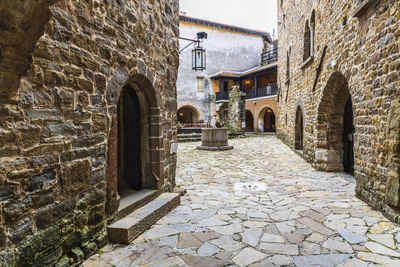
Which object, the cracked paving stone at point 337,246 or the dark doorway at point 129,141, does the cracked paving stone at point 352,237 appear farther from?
the dark doorway at point 129,141

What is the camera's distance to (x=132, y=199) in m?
3.63

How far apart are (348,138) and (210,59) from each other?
21980mm

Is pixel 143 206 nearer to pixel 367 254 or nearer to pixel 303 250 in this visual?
pixel 303 250

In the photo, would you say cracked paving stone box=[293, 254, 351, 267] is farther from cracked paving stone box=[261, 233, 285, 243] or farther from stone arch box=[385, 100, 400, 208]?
stone arch box=[385, 100, 400, 208]

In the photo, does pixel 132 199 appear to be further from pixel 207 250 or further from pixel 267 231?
pixel 267 231

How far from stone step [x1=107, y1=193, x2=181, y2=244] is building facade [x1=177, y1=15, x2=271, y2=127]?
825 inches

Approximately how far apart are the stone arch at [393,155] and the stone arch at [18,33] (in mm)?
4040

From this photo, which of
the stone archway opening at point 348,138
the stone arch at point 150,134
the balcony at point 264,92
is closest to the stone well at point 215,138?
the stone archway opening at point 348,138

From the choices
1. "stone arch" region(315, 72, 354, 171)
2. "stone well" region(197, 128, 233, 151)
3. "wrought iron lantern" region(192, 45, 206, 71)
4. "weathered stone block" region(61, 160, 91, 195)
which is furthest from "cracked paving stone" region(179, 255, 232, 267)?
"stone well" region(197, 128, 233, 151)

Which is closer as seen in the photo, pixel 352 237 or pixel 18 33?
pixel 18 33

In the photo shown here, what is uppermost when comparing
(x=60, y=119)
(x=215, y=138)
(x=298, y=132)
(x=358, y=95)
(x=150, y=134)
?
(x=358, y=95)

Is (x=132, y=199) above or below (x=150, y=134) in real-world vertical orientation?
below

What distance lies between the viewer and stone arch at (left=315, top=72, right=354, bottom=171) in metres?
6.29

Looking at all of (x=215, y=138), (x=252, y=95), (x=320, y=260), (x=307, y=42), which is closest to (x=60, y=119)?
(x=320, y=260)
